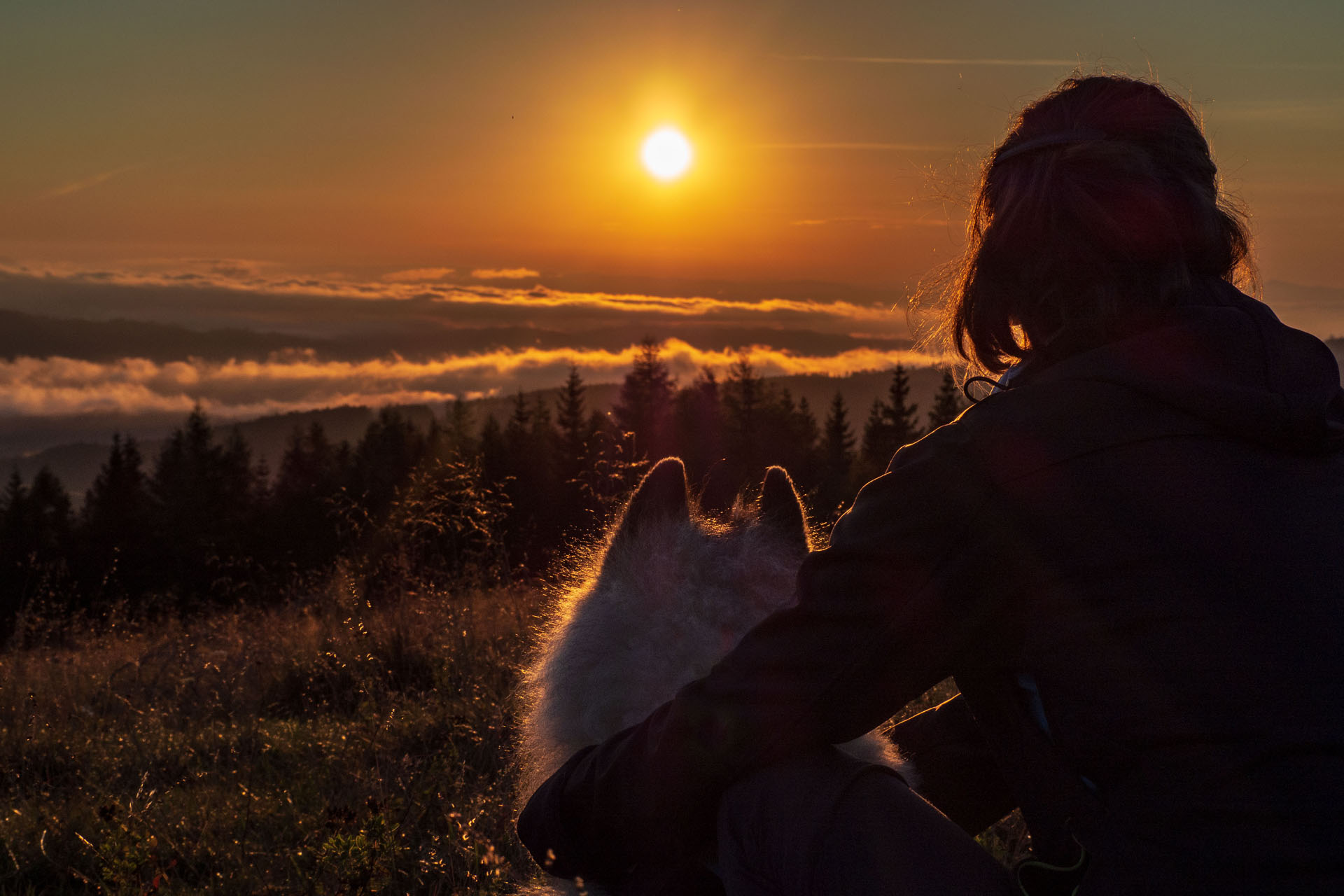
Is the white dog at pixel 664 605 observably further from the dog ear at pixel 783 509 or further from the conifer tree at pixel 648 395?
the conifer tree at pixel 648 395

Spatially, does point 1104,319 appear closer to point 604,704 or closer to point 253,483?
point 604,704

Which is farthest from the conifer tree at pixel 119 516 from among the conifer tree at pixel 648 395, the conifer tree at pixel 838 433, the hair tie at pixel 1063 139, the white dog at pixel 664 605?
the hair tie at pixel 1063 139

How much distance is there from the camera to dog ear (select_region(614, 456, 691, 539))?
201 cm

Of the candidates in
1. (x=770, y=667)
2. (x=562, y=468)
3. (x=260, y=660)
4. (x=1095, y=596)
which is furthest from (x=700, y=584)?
(x=562, y=468)

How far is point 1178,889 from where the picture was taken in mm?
1215

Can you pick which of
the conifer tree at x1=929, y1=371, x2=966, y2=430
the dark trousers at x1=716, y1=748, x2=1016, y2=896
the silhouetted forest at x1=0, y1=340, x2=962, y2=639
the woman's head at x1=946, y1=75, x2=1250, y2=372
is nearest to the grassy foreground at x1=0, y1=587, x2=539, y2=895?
the dark trousers at x1=716, y1=748, x2=1016, y2=896

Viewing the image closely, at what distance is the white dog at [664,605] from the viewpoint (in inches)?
76.4

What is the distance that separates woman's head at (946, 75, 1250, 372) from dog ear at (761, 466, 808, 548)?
0.55 meters

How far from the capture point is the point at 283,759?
439 centimetres

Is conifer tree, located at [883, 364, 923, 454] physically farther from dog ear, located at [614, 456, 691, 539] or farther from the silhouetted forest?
dog ear, located at [614, 456, 691, 539]

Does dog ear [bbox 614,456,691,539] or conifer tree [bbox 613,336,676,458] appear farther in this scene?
conifer tree [bbox 613,336,676,458]

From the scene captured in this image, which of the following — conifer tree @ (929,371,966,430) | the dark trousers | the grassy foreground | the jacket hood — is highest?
the jacket hood

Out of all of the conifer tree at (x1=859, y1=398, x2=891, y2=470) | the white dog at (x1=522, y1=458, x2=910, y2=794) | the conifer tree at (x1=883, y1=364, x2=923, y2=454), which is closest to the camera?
the white dog at (x1=522, y1=458, x2=910, y2=794)

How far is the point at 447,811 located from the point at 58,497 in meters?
54.5
